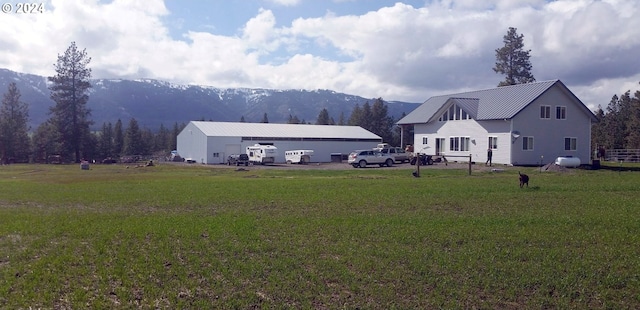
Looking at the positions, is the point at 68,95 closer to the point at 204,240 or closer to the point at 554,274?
the point at 204,240

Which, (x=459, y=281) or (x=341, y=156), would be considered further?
(x=341, y=156)

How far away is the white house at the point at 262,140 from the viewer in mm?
64812

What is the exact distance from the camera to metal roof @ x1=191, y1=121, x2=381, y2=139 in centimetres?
6744

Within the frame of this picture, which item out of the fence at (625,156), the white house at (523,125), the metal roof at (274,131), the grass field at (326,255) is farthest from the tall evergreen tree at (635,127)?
the grass field at (326,255)

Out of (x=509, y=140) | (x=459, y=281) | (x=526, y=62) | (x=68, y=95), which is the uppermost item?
(x=526, y=62)

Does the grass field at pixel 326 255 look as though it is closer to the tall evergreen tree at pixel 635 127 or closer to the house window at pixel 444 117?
the house window at pixel 444 117

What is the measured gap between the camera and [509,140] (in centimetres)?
4809

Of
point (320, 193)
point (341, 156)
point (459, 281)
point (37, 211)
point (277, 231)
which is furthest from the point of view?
point (341, 156)

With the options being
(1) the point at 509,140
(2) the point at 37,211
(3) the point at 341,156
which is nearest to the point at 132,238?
(2) the point at 37,211

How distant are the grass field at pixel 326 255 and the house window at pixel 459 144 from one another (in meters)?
35.3

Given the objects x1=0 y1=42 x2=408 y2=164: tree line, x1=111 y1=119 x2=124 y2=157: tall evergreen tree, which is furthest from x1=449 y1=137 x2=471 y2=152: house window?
x1=111 y1=119 x2=124 y2=157: tall evergreen tree

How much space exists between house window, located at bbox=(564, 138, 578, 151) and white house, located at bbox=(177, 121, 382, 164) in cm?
2846

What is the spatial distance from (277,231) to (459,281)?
5.38 metres

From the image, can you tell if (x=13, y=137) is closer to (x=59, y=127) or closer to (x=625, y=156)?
(x=59, y=127)
